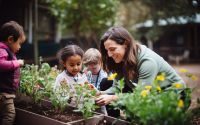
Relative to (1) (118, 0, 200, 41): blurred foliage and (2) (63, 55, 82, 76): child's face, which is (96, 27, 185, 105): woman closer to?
(2) (63, 55, 82, 76): child's face

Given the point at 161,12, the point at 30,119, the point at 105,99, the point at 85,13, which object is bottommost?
the point at 30,119

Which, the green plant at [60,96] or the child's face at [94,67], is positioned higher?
the child's face at [94,67]

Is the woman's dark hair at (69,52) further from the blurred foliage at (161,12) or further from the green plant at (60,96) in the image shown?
the blurred foliage at (161,12)

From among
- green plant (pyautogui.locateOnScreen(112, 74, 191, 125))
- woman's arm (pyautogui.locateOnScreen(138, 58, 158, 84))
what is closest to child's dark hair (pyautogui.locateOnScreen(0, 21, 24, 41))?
woman's arm (pyautogui.locateOnScreen(138, 58, 158, 84))

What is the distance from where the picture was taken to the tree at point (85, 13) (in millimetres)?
15297

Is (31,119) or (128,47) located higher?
(128,47)

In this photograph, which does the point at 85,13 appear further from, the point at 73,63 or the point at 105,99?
the point at 105,99

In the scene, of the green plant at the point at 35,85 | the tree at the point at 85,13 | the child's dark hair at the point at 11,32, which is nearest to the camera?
the child's dark hair at the point at 11,32

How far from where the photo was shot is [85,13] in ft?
52.3

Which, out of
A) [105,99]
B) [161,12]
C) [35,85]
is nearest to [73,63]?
[35,85]

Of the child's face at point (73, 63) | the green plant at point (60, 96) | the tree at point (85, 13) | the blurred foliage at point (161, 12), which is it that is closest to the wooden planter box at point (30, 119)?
the green plant at point (60, 96)

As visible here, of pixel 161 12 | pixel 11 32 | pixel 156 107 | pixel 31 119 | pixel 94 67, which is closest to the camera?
pixel 156 107

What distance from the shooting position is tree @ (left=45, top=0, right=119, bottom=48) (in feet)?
50.2

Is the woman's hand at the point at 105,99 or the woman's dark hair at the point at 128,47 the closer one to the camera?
the woman's hand at the point at 105,99
